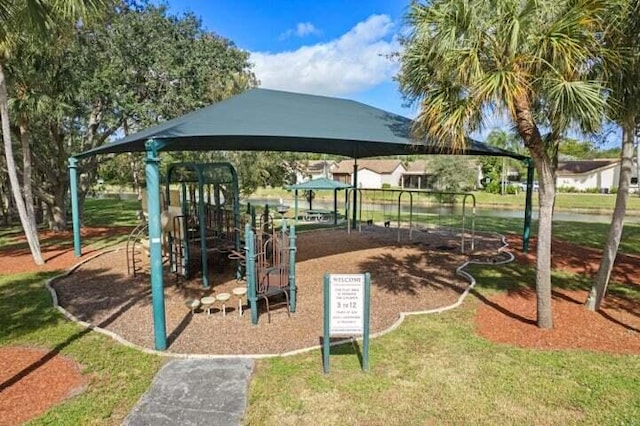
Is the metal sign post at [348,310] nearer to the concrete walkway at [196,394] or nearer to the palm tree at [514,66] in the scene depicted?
the concrete walkway at [196,394]

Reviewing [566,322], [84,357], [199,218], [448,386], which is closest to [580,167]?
[566,322]

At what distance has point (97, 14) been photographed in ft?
15.8

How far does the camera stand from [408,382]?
153 inches

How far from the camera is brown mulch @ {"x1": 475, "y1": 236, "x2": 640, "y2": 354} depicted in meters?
4.72

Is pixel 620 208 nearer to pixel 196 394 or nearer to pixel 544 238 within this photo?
pixel 544 238

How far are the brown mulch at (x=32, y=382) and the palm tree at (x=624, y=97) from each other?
22.3 ft

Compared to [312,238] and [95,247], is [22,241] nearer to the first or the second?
[95,247]

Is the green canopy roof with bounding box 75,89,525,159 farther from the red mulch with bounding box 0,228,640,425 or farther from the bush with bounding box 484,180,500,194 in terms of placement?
the bush with bounding box 484,180,500,194

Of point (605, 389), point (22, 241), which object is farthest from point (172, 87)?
point (605, 389)

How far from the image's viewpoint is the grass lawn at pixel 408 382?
3.35m

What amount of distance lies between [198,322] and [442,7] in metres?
5.31

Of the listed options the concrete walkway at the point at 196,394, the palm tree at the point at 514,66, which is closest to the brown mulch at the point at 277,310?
the concrete walkway at the point at 196,394

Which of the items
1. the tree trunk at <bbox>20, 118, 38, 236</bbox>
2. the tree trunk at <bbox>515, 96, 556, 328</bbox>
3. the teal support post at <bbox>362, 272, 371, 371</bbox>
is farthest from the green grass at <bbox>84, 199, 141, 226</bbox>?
the tree trunk at <bbox>515, 96, 556, 328</bbox>

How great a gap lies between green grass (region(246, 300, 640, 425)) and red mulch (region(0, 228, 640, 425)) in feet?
1.31
